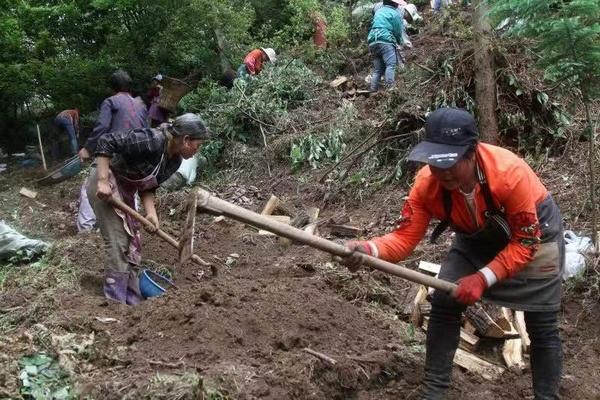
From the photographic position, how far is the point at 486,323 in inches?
181

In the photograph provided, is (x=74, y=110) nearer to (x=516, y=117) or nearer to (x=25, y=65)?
(x=25, y=65)

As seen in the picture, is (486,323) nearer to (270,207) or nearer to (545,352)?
(545,352)

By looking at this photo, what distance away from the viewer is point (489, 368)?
4.39 metres

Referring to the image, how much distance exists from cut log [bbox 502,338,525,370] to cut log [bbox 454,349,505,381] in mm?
81

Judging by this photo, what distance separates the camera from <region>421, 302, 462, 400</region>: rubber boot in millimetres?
3648

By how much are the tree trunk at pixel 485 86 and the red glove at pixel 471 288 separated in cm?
438

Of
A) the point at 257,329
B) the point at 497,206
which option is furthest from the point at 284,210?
the point at 497,206

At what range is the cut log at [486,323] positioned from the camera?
458 cm

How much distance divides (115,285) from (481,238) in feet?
9.79

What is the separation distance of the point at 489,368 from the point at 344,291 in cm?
132

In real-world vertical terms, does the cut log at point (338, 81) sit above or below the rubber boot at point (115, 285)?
below

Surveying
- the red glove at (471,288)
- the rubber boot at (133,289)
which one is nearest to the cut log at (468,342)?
the red glove at (471,288)

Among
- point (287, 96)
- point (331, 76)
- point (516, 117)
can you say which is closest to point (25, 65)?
point (287, 96)

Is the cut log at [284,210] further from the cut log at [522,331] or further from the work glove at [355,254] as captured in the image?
the work glove at [355,254]
